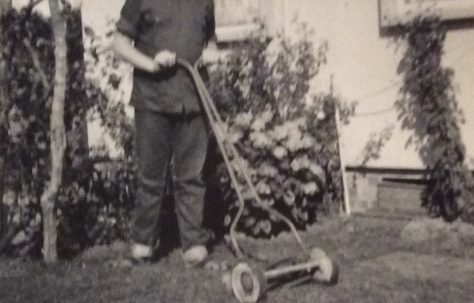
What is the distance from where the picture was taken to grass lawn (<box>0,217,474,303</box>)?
4973 mm

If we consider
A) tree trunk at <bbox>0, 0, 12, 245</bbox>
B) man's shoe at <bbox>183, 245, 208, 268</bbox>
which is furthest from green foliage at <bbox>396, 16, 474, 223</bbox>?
tree trunk at <bbox>0, 0, 12, 245</bbox>

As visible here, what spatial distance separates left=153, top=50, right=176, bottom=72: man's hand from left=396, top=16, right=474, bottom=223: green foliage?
1.99 meters

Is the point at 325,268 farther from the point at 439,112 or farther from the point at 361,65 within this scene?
the point at 361,65

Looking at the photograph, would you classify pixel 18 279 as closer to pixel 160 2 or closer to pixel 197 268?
pixel 197 268

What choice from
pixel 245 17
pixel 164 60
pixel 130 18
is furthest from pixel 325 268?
pixel 245 17

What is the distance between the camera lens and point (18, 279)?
18.3 feet

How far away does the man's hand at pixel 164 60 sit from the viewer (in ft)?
17.6

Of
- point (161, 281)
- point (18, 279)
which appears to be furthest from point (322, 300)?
point (18, 279)

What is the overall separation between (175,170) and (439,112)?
1.94 metres

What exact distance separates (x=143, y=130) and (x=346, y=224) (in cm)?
204

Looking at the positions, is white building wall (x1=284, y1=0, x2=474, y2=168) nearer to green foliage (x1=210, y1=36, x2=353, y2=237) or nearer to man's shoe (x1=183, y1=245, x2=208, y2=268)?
green foliage (x1=210, y1=36, x2=353, y2=237)

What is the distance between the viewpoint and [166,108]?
18.3ft

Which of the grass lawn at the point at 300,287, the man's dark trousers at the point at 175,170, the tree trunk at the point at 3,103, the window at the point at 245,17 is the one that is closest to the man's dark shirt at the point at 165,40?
the man's dark trousers at the point at 175,170

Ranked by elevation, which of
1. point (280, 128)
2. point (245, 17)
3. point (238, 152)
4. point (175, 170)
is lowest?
point (175, 170)
